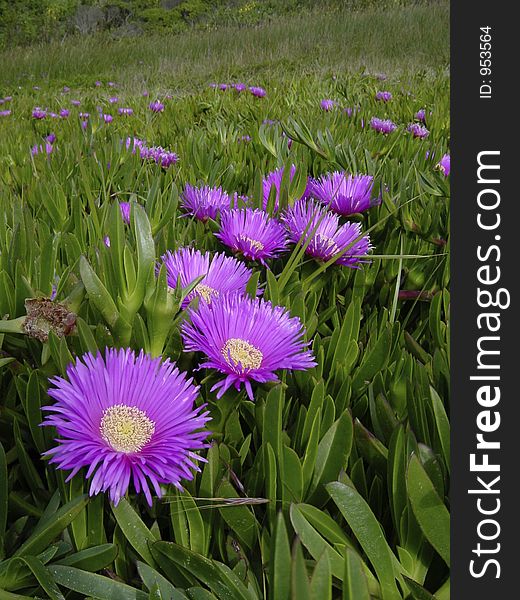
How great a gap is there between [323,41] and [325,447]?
758 centimetres

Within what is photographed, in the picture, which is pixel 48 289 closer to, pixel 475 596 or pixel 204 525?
pixel 204 525

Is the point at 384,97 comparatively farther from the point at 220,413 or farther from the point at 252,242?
the point at 220,413

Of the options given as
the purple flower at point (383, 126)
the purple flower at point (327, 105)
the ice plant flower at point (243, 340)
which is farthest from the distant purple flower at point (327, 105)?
the ice plant flower at point (243, 340)

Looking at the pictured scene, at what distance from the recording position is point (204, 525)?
1.25 ft

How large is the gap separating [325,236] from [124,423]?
0.36 m

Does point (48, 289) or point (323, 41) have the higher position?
point (323, 41)

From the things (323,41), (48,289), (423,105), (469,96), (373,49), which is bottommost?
(48,289)

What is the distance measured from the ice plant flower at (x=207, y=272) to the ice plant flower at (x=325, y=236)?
9 centimetres

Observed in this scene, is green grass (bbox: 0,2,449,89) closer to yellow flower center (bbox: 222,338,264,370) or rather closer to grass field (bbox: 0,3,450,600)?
grass field (bbox: 0,3,450,600)

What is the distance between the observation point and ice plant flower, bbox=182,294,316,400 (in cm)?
41

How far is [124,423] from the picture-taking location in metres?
0.36

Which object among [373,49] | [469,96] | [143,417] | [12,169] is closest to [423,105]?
[12,169]

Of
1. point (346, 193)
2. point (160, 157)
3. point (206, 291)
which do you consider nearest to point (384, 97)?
point (160, 157)

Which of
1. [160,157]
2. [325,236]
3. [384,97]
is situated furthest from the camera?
[384,97]
